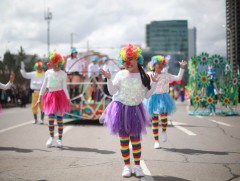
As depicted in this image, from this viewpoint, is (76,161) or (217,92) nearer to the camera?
(76,161)

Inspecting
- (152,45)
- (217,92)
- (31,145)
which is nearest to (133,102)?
(31,145)

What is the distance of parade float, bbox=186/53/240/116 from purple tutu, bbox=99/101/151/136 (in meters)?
11.7

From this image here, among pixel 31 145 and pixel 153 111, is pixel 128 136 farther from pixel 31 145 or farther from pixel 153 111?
pixel 31 145

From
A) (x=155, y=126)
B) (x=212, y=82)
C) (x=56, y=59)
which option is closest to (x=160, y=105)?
(x=155, y=126)

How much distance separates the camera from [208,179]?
4.60 meters

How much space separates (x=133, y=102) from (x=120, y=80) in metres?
0.41

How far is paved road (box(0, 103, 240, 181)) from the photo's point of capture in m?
4.85

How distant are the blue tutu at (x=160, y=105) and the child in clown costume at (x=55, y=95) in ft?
6.54

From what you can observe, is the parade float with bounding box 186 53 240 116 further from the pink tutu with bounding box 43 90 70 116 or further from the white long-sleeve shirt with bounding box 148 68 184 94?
the pink tutu with bounding box 43 90 70 116

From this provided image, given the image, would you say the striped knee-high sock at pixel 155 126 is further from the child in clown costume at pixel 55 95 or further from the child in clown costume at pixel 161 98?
the child in clown costume at pixel 55 95

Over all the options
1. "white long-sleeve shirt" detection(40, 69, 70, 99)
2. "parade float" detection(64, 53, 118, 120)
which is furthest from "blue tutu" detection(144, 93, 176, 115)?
"parade float" detection(64, 53, 118, 120)

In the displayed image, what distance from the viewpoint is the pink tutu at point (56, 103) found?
7.60 metres

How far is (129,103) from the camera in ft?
16.9

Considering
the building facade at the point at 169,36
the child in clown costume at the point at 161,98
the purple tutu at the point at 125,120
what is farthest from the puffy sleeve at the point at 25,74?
the building facade at the point at 169,36
